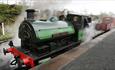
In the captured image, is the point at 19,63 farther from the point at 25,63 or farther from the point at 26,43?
the point at 26,43

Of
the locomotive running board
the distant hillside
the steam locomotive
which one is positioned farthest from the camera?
the distant hillside

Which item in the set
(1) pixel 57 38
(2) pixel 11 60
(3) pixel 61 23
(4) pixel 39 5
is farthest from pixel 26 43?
(4) pixel 39 5

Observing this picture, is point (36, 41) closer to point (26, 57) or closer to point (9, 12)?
point (26, 57)

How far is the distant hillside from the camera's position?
24.8m

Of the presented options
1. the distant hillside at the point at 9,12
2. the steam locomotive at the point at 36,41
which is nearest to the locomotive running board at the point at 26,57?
the steam locomotive at the point at 36,41

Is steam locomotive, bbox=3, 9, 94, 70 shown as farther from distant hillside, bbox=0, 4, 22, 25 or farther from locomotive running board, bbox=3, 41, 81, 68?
distant hillside, bbox=0, 4, 22, 25

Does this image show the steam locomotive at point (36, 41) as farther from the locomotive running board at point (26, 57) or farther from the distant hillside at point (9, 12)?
the distant hillside at point (9, 12)

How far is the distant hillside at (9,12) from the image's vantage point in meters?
24.8

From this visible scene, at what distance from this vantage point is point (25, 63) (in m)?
8.29

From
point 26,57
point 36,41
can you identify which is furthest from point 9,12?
point 26,57

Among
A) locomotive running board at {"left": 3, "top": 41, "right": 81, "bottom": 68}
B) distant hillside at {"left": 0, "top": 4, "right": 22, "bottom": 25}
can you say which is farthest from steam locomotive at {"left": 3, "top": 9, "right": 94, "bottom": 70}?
distant hillside at {"left": 0, "top": 4, "right": 22, "bottom": 25}

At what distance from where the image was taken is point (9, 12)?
1010 inches

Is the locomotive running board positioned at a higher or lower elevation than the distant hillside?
lower

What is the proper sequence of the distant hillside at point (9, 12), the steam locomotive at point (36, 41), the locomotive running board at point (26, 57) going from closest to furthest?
the locomotive running board at point (26, 57)
the steam locomotive at point (36, 41)
the distant hillside at point (9, 12)
